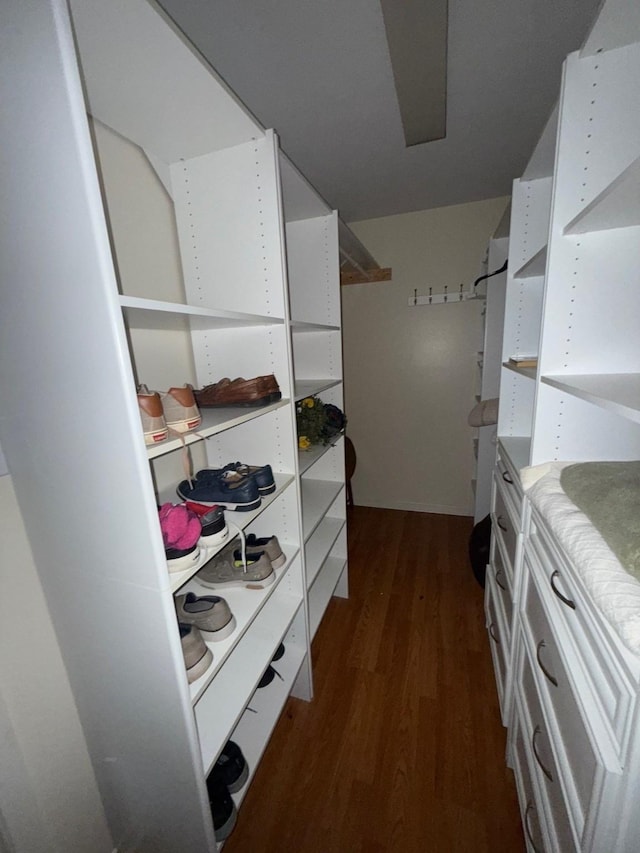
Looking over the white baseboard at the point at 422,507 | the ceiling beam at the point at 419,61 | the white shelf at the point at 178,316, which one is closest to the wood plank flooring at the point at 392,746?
the white baseboard at the point at 422,507

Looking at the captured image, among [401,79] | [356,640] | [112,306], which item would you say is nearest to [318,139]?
[401,79]

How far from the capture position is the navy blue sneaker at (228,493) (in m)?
1.01

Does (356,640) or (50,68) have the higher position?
(50,68)

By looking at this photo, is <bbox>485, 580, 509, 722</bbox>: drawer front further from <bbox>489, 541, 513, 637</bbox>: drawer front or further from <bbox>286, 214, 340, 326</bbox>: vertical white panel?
<bbox>286, 214, 340, 326</bbox>: vertical white panel

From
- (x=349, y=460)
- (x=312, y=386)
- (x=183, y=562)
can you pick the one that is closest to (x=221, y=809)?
(x=183, y=562)

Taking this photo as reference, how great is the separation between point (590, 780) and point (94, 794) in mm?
1279

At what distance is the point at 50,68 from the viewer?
495 mm

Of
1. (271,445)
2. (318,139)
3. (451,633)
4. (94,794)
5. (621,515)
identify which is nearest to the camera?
(621,515)

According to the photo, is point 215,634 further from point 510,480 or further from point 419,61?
point 419,61

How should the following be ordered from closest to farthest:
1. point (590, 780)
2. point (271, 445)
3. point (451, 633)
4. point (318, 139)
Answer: point (590, 780), point (271, 445), point (318, 139), point (451, 633)

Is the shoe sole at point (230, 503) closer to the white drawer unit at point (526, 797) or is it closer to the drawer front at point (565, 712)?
the drawer front at point (565, 712)

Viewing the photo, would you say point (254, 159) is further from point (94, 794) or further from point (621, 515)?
point (94, 794)

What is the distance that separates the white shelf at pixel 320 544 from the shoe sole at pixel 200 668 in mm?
687

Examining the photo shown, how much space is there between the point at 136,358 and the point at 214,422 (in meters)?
0.44
